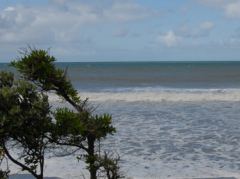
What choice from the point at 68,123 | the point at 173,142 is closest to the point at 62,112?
the point at 68,123

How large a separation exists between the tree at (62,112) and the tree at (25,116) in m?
0.06

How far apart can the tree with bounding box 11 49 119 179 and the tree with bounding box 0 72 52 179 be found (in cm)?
6

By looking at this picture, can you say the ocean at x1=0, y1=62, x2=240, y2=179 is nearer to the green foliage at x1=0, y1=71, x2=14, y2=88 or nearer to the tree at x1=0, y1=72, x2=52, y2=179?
the tree at x1=0, y1=72, x2=52, y2=179

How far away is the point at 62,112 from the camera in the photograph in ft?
13.7

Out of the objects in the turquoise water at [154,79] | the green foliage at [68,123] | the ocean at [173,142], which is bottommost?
the ocean at [173,142]

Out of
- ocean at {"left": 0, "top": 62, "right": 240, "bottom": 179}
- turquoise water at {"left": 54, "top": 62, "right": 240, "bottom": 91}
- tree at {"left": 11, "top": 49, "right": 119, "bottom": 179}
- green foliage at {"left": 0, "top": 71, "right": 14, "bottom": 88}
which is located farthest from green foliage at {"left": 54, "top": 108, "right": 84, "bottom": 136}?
turquoise water at {"left": 54, "top": 62, "right": 240, "bottom": 91}

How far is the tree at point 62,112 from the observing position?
4.20m

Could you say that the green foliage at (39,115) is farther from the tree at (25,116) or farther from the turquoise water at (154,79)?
the turquoise water at (154,79)

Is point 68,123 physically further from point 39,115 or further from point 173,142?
point 173,142

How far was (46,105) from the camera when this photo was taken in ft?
14.0

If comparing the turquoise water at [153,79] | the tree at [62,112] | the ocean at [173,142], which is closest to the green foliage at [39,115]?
the tree at [62,112]

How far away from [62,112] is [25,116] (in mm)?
291

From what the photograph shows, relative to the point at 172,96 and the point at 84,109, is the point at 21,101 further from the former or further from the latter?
the point at 172,96

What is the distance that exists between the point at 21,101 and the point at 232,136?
11196 millimetres
